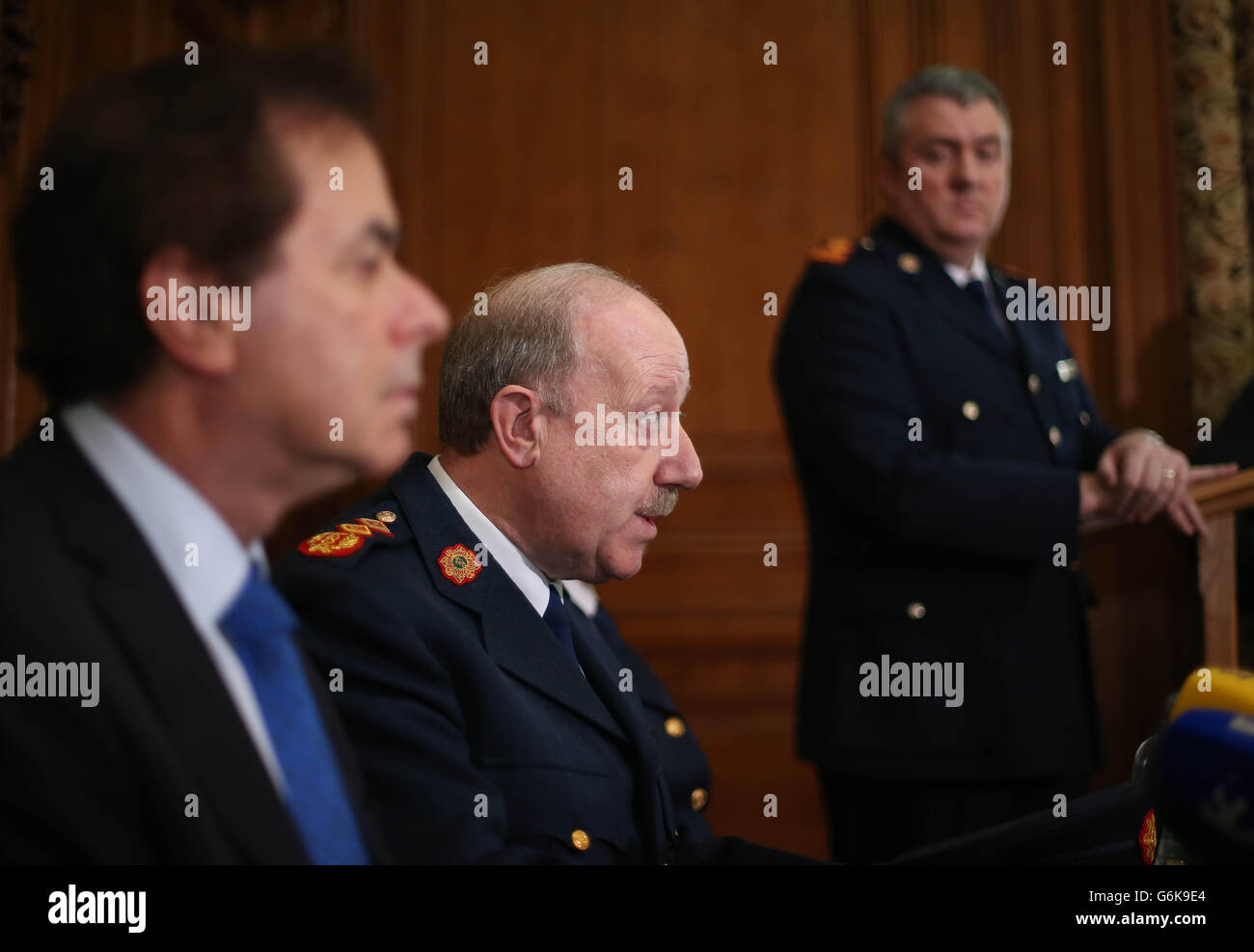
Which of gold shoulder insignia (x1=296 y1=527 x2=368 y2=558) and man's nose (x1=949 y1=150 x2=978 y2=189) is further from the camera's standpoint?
man's nose (x1=949 y1=150 x2=978 y2=189)

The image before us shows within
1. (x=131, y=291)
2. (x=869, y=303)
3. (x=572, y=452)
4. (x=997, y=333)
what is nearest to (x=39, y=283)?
(x=131, y=291)

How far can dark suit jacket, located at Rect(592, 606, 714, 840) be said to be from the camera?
3.80ft

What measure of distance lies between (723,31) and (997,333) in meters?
1.46

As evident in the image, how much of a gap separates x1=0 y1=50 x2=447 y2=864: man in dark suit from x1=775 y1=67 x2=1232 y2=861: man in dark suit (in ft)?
3.52

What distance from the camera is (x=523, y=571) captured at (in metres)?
0.99

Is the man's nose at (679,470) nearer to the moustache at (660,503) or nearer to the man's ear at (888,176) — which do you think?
the moustache at (660,503)

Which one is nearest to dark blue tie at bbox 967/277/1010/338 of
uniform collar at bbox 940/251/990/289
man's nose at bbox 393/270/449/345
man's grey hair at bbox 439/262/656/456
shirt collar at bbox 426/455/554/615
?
uniform collar at bbox 940/251/990/289

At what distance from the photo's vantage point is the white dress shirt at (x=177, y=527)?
509mm

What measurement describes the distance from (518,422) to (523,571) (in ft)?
0.45

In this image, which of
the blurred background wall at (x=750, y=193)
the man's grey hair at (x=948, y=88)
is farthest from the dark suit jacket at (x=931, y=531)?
the blurred background wall at (x=750, y=193)

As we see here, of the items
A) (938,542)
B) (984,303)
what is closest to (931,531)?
(938,542)

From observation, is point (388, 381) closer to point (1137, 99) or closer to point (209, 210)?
point (209, 210)

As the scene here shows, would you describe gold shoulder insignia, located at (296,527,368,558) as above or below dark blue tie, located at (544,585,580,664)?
above

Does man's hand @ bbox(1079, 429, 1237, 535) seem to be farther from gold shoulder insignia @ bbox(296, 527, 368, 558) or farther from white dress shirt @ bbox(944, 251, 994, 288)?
gold shoulder insignia @ bbox(296, 527, 368, 558)
